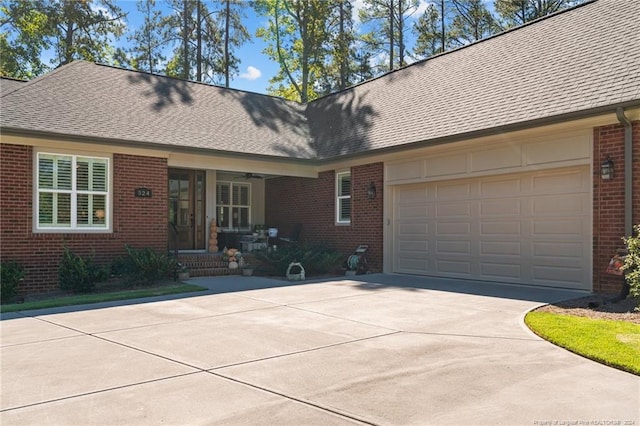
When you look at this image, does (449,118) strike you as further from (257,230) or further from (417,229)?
(257,230)

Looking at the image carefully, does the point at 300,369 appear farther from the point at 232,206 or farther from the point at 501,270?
the point at 232,206

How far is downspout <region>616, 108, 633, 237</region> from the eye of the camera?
9070mm

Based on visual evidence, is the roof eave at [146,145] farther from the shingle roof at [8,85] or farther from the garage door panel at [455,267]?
the garage door panel at [455,267]

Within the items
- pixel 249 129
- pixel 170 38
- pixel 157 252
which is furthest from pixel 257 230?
pixel 170 38

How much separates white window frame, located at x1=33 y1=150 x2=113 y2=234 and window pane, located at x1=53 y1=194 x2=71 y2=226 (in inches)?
2.4

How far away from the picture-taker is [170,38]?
108 feet

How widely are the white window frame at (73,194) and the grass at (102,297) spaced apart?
173 cm

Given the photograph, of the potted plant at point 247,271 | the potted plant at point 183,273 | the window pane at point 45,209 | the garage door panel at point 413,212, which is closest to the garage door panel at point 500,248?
the garage door panel at point 413,212

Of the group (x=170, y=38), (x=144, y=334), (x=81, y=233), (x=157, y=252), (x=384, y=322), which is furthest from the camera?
(x=170, y=38)

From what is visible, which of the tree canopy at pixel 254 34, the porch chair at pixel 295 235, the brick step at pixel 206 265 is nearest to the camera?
the brick step at pixel 206 265

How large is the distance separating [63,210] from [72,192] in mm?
448

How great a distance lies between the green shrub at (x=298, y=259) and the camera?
13.9 meters

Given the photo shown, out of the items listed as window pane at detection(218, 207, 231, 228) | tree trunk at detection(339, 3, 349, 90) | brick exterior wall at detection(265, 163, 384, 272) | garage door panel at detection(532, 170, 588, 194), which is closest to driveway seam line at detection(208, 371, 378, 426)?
garage door panel at detection(532, 170, 588, 194)

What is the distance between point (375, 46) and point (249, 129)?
20.6m
